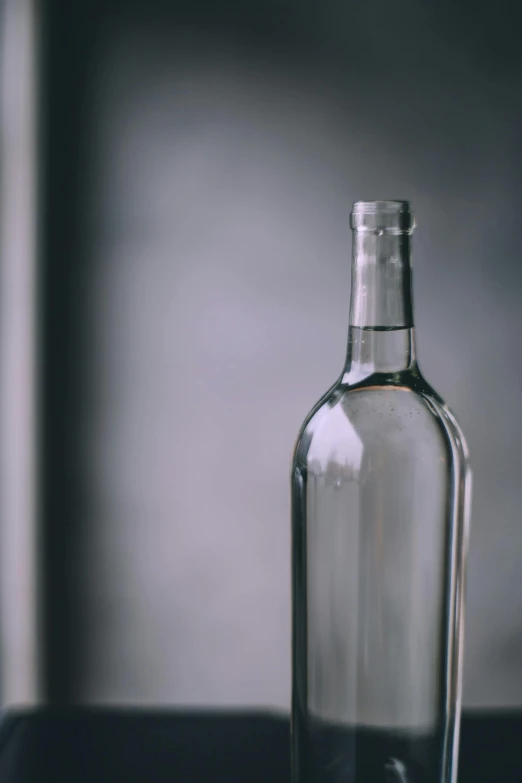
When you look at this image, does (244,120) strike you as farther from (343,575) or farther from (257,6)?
(343,575)

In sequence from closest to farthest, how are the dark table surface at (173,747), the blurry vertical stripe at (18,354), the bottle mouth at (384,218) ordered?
the bottle mouth at (384,218), the dark table surface at (173,747), the blurry vertical stripe at (18,354)

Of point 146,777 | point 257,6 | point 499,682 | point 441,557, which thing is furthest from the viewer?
point 499,682

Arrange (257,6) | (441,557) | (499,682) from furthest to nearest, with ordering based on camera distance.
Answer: (499,682) → (257,6) → (441,557)

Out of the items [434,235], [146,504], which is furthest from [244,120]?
[146,504]

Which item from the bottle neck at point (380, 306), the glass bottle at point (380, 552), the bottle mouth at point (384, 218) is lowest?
the glass bottle at point (380, 552)

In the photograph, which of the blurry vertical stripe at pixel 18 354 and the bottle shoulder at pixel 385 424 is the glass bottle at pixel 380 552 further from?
the blurry vertical stripe at pixel 18 354

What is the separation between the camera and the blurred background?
69.8 inches

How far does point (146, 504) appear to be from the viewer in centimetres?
185

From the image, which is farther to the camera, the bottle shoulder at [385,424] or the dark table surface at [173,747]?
the dark table surface at [173,747]

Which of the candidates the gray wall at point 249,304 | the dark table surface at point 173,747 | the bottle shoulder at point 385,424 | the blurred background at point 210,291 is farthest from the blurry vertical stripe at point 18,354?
the bottle shoulder at point 385,424

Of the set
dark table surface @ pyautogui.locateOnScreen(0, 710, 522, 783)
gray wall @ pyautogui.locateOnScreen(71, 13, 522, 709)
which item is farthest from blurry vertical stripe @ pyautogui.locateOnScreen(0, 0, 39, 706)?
dark table surface @ pyautogui.locateOnScreen(0, 710, 522, 783)

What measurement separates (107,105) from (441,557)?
1.57 m

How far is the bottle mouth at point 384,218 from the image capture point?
409 mm

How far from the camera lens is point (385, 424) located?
0.42 m
